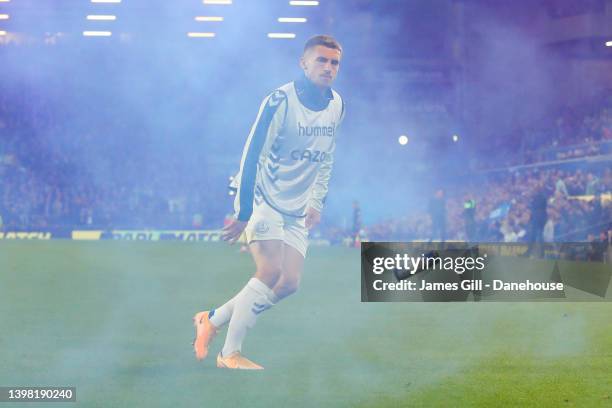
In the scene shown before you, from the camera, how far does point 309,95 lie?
6.71 meters

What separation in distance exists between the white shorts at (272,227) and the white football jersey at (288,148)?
→ 49 mm

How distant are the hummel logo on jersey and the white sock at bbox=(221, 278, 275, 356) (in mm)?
1102

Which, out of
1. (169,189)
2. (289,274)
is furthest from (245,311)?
(169,189)

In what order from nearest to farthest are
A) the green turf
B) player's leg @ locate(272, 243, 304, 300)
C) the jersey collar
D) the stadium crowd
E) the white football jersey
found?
the green turf
the white football jersey
the jersey collar
player's leg @ locate(272, 243, 304, 300)
the stadium crowd

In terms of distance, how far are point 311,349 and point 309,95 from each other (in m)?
2.29

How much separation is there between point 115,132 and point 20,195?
948 centimetres

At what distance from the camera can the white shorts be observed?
6.71m

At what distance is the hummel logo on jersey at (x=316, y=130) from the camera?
6690 millimetres

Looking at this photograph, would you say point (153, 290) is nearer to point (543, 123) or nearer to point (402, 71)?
point (402, 71)

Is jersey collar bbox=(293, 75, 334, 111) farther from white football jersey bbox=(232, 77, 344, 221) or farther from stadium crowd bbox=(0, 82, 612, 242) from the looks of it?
stadium crowd bbox=(0, 82, 612, 242)

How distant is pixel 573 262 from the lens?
20.3m

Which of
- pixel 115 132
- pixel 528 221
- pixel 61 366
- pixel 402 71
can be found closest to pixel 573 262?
pixel 528 221

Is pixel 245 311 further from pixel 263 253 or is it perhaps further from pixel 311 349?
pixel 311 349

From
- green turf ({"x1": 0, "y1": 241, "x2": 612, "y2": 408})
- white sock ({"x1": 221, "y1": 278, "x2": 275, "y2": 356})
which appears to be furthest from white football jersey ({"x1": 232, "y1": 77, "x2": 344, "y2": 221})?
green turf ({"x1": 0, "y1": 241, "x2": 612, "y2": 408})
